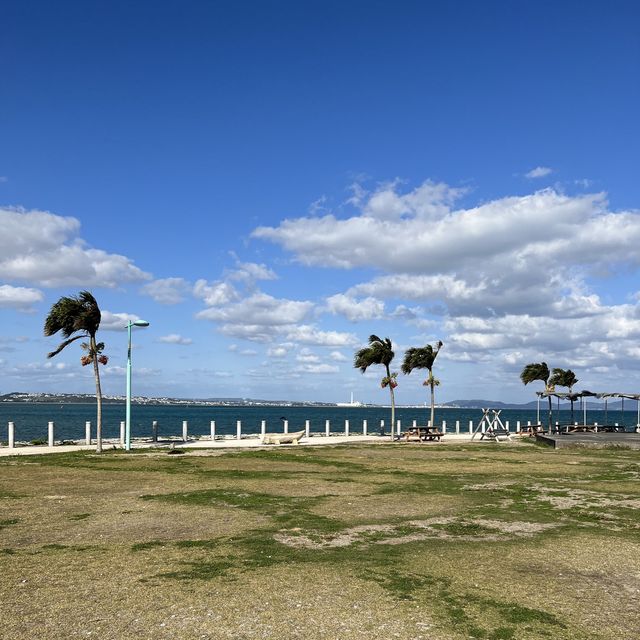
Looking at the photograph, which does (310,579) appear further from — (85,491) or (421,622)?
(85,491)

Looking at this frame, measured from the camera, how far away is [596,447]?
111ft

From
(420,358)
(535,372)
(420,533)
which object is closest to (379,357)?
(420,358)

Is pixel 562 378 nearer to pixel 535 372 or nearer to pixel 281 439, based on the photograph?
pixel 535 372

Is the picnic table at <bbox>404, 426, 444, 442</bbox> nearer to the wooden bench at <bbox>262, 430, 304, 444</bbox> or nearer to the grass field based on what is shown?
the wooden bench at <bbox>262, 430, 304, 444</bbox>

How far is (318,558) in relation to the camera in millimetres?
8938

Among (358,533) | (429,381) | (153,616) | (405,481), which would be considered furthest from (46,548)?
(429,381)

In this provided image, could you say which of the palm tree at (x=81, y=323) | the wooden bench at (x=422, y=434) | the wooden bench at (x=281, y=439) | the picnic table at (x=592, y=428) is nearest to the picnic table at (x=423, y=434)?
the wooden bench at (x=422, y=434)

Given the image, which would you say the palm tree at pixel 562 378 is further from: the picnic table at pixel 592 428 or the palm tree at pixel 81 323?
the palm tree at pixel 81 323

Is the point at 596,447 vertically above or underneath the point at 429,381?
underneath

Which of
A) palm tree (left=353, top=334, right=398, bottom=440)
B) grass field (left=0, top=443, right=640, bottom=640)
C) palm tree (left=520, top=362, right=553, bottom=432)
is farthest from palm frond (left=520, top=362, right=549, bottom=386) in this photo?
grass field (left=0, top=443, right=640, bottom=640)

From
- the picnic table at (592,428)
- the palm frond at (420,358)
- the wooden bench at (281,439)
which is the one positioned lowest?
the picnic table at (592,428)

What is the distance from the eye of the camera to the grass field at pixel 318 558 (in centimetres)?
636

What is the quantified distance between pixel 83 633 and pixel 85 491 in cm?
1064

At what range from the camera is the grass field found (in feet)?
20.9
